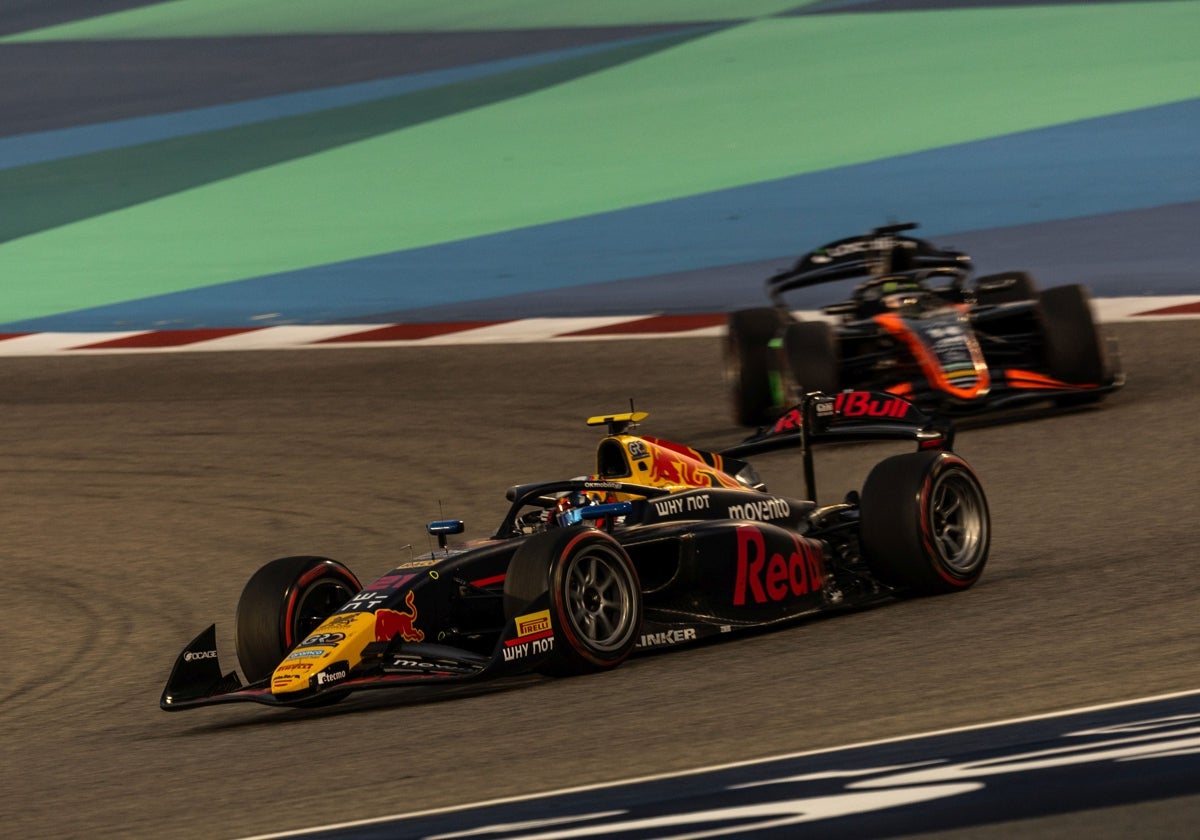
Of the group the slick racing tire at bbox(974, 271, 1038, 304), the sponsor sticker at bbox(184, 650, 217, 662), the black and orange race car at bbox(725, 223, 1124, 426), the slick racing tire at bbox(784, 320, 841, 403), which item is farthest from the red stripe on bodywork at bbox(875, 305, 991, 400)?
the sponsor sticker at bbox(184, 650, 217, 662)

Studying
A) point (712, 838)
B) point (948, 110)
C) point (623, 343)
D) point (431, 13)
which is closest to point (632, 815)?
point (712, 838)

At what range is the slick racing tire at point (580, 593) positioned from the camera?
7.32 meters

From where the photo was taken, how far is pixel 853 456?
12070mm

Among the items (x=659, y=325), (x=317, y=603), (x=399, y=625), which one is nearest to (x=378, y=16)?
(x=659, y=325)

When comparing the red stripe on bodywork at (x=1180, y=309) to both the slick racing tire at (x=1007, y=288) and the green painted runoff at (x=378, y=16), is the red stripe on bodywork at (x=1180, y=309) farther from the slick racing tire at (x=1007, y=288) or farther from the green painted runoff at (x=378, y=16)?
the green painted runoff at (x=378, y=16)

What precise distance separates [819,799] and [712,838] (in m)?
0.38

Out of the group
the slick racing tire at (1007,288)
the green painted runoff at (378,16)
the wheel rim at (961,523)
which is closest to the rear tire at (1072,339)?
the slick racing tire at (1007,288)

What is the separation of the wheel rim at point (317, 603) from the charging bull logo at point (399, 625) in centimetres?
38

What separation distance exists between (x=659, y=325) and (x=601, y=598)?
8.45 meters

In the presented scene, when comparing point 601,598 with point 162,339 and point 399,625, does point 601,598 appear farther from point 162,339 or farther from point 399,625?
point 162,339

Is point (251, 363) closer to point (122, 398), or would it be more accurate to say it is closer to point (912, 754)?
point (122, 398)

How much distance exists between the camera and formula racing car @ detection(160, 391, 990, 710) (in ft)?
24.1

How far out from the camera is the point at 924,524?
8.35 meters

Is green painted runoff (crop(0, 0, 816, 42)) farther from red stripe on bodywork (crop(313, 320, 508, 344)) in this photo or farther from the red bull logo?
the red bull logo
